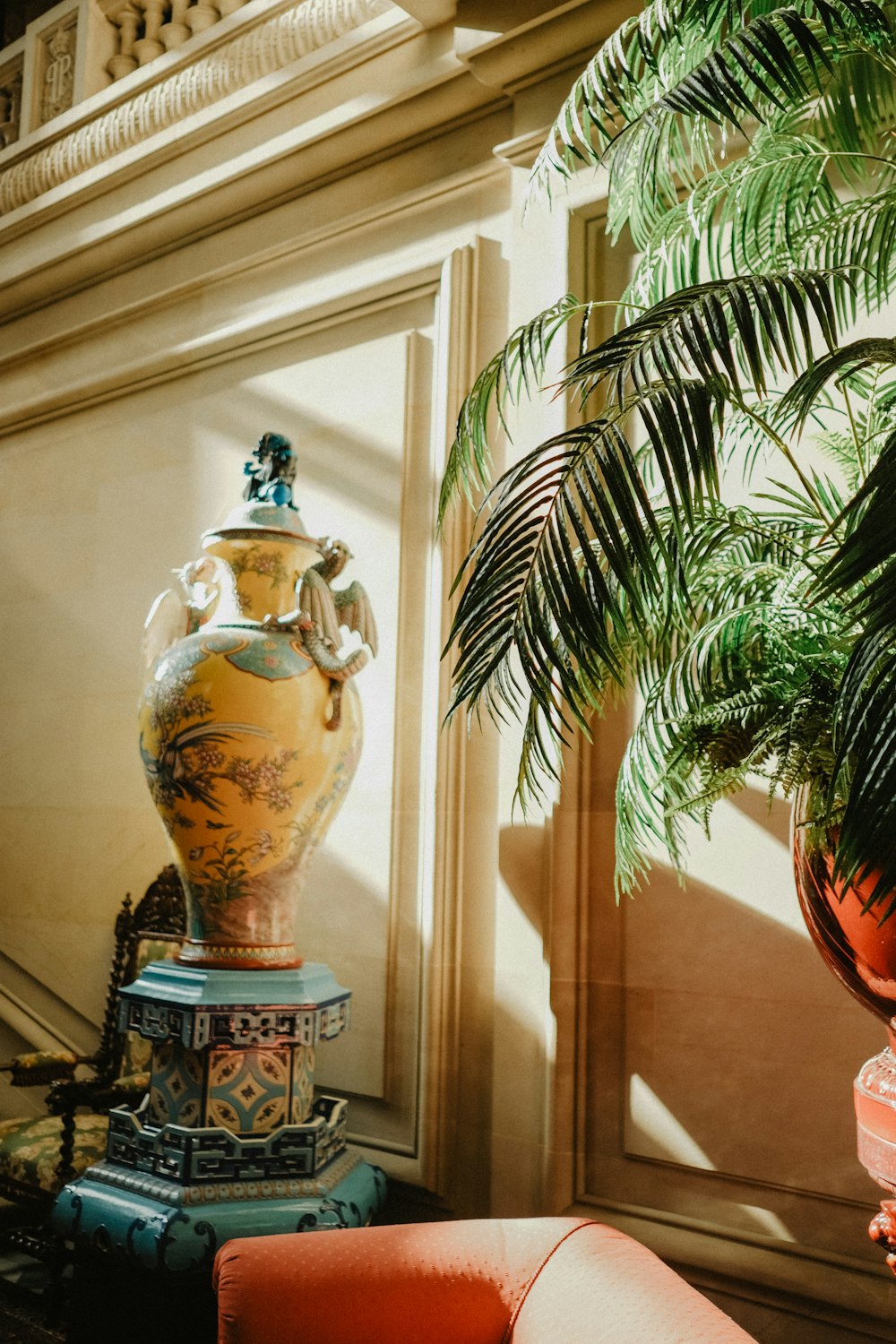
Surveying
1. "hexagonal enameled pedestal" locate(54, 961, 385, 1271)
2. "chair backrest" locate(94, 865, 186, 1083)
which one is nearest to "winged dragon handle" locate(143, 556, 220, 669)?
"hexagonal enameled pedestal" locate(54, 961, 385, 1271)

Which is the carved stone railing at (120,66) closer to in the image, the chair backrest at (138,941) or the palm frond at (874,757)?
the chair backrest at (138,941)

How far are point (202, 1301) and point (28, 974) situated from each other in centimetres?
203

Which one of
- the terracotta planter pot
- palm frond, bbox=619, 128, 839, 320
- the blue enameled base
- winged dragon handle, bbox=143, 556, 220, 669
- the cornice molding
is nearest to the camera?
the terracotta planter pot

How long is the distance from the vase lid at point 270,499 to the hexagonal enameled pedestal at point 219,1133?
0.96m

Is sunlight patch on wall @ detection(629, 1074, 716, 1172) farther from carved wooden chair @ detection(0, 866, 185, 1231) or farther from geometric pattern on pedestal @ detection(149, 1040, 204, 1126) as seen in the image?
carved wooden chair @ detection(0, 866, 185, 1231)

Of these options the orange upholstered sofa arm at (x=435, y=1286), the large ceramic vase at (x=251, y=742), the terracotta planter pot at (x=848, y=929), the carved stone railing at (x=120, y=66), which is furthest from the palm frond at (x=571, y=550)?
the carved stone railing at (x=120, y=66)

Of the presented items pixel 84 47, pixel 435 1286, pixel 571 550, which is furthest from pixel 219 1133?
pixel 84 47

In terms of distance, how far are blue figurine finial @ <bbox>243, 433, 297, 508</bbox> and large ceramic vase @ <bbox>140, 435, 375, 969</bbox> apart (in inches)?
5.3

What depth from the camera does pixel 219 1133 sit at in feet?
7.05

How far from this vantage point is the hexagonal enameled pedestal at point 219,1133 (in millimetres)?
2074

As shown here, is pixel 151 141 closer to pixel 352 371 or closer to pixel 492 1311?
pixel 352 371

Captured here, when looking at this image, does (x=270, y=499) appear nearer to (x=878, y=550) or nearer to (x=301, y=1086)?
(x=301, y=1086)

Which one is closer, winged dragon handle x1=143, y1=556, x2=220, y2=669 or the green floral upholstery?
winged dragon handle x1=143, y1=556, x2=220, y2=669

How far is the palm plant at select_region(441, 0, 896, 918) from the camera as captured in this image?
1210 millimetres
